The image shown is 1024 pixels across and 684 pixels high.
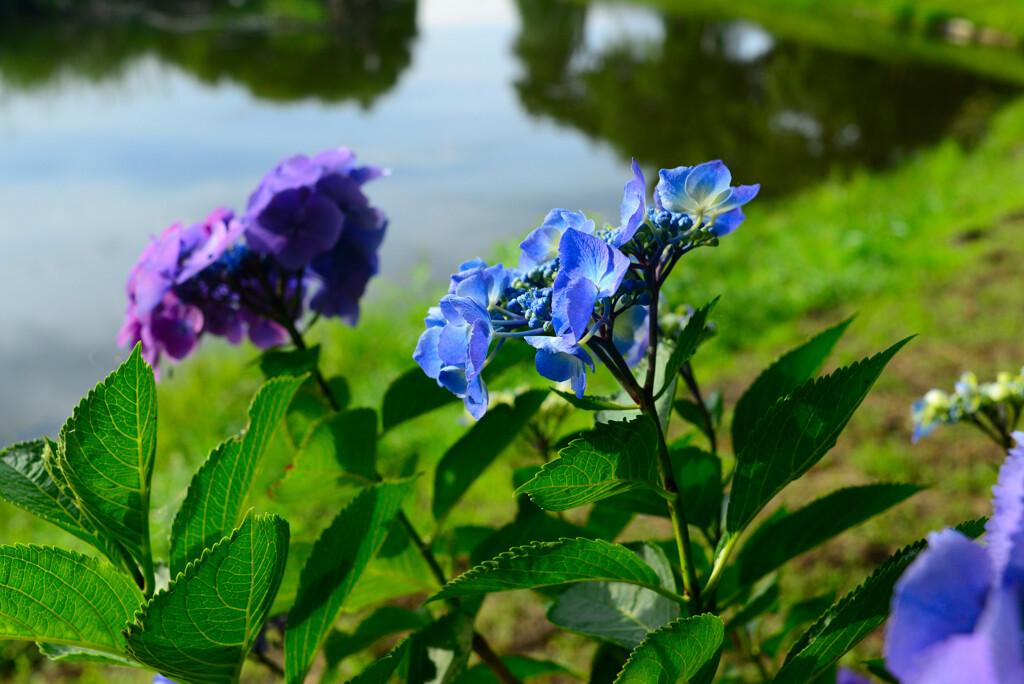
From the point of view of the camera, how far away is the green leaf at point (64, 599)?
25.0 inches

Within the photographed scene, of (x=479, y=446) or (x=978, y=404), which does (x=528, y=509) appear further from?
(x=978, y=404)

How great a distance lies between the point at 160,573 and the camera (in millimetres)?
866

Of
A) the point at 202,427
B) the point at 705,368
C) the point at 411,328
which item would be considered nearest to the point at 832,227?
the point at 705,368

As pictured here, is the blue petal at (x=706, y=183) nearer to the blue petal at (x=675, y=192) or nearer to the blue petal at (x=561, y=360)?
the blue petal at (x=675, y=192)

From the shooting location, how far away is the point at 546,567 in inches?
25.9

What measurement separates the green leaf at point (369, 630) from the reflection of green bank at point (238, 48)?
13000 millimetres

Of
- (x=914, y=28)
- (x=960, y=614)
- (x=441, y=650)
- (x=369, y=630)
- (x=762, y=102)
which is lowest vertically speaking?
(x=762, y=102)

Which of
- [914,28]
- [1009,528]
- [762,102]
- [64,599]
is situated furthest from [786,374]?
[914,28]

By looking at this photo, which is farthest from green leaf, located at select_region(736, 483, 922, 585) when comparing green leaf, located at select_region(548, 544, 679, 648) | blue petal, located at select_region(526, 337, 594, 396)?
blue petal, located at select_region(526, 337, 594, 396)

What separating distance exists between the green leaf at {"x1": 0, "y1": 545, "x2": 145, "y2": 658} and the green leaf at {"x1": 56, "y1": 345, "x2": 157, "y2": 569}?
5 centimetres

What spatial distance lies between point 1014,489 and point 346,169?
3.15 feet

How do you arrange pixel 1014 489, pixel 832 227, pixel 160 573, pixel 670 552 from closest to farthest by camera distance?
pixel 1014 489 → pixel 160 573 → pixel 670 552 → pixel 832 227

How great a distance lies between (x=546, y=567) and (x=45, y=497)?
486 mm

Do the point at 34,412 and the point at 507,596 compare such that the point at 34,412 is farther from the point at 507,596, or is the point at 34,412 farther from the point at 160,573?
the point at 160,573
